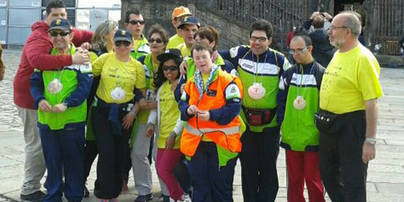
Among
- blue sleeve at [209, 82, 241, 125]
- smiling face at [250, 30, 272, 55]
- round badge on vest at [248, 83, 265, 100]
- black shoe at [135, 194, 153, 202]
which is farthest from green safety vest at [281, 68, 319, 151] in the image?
black shoe at [135, 194, 153, 202]

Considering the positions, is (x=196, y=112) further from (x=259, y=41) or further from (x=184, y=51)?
(x=184, y=51)

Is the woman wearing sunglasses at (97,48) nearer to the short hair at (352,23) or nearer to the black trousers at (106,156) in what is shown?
the black trousers at (106,156)

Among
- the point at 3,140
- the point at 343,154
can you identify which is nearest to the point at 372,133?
the point at 343,154

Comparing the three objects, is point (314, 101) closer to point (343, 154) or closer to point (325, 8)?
point (343, 154)

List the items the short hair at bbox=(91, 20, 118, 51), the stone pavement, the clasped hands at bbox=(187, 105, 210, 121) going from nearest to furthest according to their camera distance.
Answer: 1. the clasped hands at bbox=(187, 105, 210, 121)
2. the short hair at bbox=(91, 20, 118, 51)
3. the stone pavement

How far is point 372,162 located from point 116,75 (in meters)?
4.00

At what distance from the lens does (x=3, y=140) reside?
8.55 meters

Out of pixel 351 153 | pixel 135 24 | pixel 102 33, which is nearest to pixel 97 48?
pixel 102 33

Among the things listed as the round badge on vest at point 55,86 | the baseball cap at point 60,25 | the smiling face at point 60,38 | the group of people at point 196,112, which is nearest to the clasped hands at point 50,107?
the group of people at point 196,112

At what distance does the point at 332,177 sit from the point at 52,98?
264 cm

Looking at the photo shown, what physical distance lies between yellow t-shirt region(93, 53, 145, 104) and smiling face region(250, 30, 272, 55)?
1180 millimetres

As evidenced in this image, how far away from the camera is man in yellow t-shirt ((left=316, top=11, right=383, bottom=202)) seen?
14.0 feet

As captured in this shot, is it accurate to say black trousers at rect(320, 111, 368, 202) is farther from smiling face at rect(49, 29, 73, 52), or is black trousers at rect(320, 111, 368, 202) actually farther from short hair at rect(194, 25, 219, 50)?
smiling face at rect(49, 29, 73, 52)

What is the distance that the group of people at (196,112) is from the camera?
4453mm
